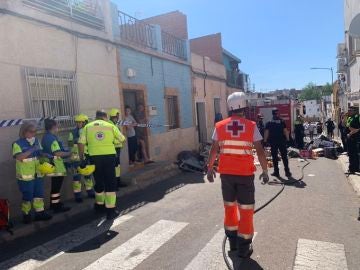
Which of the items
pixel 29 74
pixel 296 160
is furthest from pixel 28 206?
pixel 296 160

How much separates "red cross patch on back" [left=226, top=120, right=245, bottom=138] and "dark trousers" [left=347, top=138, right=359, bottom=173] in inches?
246

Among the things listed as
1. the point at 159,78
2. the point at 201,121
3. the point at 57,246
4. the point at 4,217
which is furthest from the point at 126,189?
the point at 201,121

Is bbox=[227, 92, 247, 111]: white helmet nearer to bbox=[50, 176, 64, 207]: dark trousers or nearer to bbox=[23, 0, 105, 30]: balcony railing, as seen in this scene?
bbox=[50, 176, 64, 207]: dark trousers

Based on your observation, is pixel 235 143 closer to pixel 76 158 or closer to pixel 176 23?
pixel 76 158

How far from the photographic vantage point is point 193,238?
4.91 meters

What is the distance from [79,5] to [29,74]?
264cm

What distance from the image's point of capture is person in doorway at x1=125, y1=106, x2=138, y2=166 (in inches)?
400

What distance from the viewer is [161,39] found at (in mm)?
13031

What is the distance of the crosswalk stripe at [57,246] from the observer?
436 cm

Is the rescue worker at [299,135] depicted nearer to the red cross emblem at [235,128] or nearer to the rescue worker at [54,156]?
the rescue worker at [54,156]

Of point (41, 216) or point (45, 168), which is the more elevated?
point (45, 168)

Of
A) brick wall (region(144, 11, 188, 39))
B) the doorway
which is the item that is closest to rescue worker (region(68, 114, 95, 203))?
brick wall (region(144, 11, 188, 39))

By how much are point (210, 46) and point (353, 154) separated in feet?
45.4

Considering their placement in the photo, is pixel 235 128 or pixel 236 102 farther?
pixel 236 102
